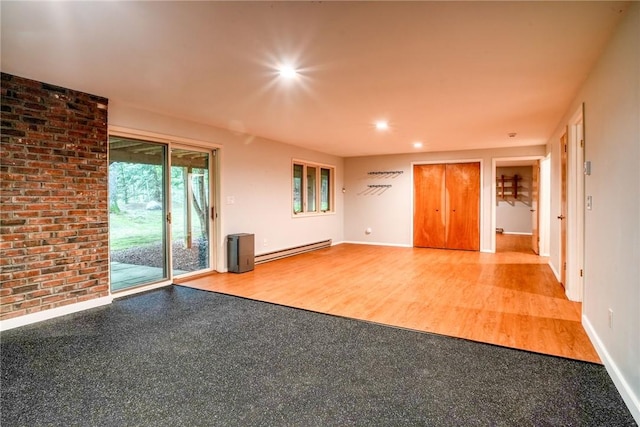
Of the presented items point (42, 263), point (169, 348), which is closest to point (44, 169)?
point (42, 263)

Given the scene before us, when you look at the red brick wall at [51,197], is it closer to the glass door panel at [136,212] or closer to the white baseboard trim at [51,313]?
the white baseboard trim at [51,313]

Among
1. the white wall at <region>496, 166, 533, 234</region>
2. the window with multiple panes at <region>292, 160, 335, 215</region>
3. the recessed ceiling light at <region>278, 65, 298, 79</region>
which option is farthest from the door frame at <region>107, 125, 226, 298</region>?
the white wall at <region>496, 166, 533, 234</region>

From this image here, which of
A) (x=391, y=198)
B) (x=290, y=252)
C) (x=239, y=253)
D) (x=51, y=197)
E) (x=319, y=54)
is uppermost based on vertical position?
(x=319, y=54)

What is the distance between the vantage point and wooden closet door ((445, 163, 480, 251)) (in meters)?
7.57

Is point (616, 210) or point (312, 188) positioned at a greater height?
point (312, 188)

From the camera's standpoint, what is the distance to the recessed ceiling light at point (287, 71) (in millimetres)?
2916

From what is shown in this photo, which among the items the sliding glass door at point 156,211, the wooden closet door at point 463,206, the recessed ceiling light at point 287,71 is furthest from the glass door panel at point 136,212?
the wooden closet door at point 463,206

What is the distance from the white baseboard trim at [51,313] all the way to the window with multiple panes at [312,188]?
4.03 meters

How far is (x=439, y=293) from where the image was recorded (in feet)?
13.6

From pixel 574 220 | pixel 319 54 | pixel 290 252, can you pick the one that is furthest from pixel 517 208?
pixel 319 54

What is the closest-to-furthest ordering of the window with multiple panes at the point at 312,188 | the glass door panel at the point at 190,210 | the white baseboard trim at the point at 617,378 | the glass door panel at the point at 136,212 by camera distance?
the white baseboard trim at the point at 617,378
the glass door panel at the point at 136,212
the glass door panel at the point at 190,210
the window with multiple panes at the point at 312,188

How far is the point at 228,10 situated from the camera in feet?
6.64

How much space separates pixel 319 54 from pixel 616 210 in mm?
2332

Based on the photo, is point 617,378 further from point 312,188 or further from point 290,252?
point 312,188
